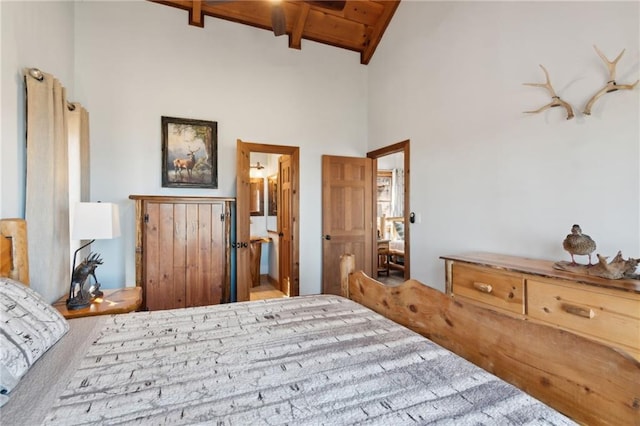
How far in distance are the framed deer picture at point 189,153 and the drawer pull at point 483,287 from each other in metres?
2.93

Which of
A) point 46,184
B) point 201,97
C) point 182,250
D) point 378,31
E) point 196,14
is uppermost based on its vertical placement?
point 378,31

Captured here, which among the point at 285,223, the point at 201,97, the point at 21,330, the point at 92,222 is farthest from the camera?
the point at 285,223

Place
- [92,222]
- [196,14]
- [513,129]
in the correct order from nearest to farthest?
[92,222], [513,129], [196,14]

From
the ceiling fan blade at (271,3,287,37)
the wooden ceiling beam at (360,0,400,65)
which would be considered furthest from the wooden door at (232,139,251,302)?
the wooden ceiling beam at (360,0,400,65)

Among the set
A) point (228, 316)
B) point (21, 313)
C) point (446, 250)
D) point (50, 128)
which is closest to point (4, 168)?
Result: point (50, 128)

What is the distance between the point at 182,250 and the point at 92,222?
1066 millimetres

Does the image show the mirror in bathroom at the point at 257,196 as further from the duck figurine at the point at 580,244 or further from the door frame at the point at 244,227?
the duck figurine at the point at 580,244

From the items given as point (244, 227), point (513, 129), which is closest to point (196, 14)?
point (244, 227)

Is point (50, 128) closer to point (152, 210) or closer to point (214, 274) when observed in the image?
point (152, 210)

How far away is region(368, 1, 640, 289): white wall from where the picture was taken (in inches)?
74.2

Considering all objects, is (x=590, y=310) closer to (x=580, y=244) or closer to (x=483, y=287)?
(x=580, y=244)

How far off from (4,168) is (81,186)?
123cm

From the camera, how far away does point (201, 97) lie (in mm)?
3678

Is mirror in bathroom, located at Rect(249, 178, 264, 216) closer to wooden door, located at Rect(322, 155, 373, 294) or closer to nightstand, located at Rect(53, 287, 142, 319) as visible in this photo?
wooden door, located at Rect(322, 155, 373, 294)
